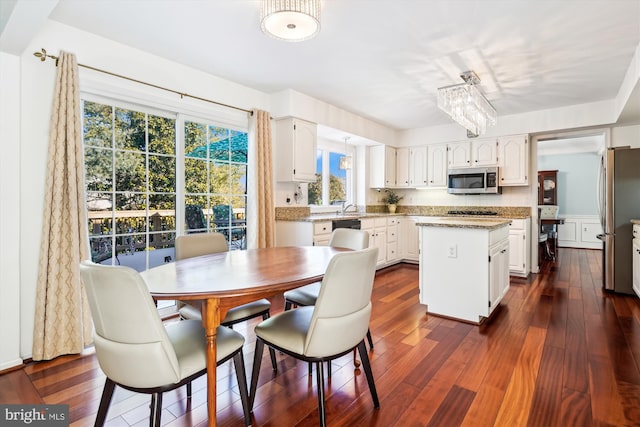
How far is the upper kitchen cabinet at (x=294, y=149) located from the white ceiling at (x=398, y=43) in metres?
0.42

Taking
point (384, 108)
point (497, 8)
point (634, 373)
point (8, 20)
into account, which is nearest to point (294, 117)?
point (384, 108)

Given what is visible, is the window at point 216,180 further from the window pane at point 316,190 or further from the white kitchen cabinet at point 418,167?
the white kitchen cabinet at point 418,167

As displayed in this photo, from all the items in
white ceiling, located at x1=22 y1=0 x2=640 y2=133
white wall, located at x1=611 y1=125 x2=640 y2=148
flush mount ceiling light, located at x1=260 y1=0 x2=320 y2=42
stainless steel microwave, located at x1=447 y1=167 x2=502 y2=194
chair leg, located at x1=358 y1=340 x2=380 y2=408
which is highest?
white ceiling, located at x1=22 y1=0 x2=640 y2=133

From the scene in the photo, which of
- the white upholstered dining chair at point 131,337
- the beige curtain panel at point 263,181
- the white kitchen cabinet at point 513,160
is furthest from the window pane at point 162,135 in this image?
the white kitchen cabinet at point 513,160

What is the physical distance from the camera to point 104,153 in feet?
8.96

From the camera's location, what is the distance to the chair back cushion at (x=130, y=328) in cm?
124

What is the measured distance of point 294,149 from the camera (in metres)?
3.94

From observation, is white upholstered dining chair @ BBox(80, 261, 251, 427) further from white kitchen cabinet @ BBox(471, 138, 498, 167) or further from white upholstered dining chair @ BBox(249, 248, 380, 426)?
white kitchen cabinet @ BBox(471, 138, 498, 167)

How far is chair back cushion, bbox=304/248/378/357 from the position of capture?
1.46 meters

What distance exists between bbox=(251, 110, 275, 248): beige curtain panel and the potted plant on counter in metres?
2.97

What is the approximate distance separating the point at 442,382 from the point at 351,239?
3.84 feet

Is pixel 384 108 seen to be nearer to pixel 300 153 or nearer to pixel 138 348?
pixel 300 153

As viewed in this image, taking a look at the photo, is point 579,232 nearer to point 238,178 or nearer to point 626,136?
point 626,136

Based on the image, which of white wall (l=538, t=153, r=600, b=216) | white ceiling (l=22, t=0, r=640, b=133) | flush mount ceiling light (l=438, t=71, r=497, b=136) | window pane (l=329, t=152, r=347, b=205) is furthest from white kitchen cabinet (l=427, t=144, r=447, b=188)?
white wall (l=538, t=153, r=600, b=216)
